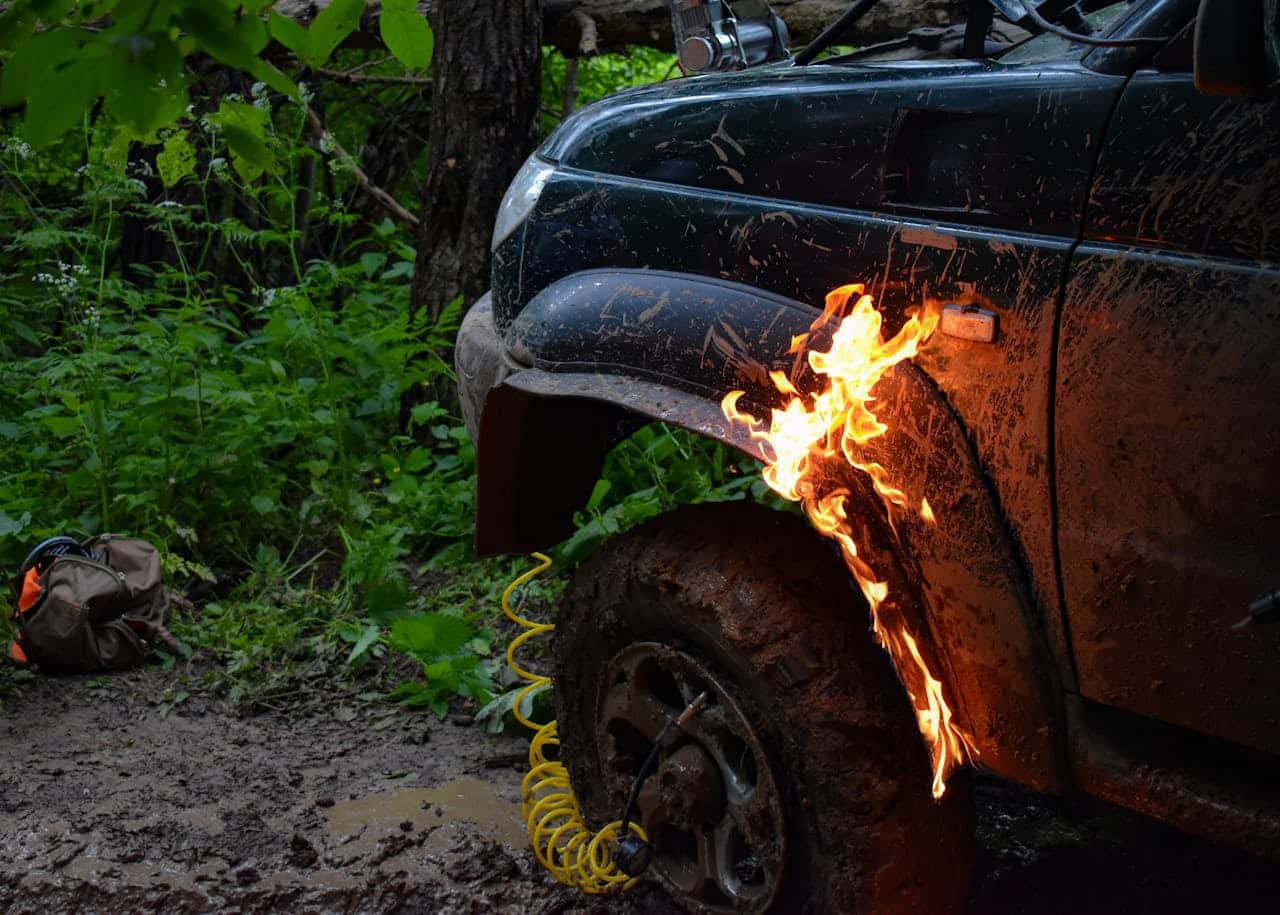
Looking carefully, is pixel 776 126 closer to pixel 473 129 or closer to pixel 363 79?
pixel 473 129

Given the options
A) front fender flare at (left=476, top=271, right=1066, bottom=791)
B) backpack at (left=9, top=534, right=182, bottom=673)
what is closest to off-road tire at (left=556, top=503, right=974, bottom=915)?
front fender flare at (left=476, top=271, right=1066, bottom=791)

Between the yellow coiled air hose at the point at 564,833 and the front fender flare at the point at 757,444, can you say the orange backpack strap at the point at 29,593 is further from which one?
the front fender flare at the point at 757,444

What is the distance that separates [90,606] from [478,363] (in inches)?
84.6

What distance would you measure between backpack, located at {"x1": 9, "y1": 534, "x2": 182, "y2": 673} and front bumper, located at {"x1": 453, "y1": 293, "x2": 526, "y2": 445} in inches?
77.9

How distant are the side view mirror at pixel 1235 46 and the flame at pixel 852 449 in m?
0.63

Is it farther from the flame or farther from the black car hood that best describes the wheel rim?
the black car hood

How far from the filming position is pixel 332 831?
3494mm

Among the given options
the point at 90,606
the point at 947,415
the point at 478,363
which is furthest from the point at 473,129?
the point at 947,415

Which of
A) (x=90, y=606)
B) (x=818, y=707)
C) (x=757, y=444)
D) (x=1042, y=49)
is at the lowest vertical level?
(x=90, y=606)

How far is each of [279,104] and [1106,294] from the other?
7.55 m

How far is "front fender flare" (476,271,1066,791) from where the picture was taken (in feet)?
7.20

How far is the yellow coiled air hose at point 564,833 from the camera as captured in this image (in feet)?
9.98

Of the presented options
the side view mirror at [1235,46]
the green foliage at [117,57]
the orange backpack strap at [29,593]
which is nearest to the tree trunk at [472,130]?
the orange backpack strap at [29,593]

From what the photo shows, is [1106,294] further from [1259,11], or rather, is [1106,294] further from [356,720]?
[356,720]
